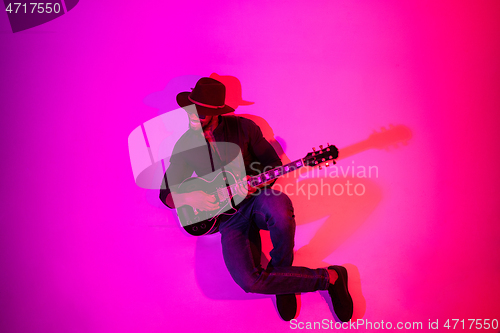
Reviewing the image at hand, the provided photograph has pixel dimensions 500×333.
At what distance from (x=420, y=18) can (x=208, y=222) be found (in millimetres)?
2296

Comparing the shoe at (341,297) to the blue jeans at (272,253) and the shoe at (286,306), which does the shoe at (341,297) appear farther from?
the shoe at (286,306)

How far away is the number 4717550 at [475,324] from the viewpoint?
1801 mm

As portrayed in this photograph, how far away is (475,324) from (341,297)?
3.33ft

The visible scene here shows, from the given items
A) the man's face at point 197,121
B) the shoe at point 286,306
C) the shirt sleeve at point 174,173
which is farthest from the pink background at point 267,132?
the man's face at point 197,121

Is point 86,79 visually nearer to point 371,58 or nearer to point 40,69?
point 40,69

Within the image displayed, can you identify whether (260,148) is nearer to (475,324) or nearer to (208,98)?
(208,98)

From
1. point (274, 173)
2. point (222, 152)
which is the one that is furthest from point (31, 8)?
point (274, 173)

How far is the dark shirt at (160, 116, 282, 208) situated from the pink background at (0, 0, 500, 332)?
35cm

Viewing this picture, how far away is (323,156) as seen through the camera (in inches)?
61.3

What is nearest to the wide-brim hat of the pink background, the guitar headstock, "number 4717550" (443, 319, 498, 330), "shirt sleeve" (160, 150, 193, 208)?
"shirt sleeve" (160, 150, 193, 208)

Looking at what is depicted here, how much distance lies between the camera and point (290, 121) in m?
2.05

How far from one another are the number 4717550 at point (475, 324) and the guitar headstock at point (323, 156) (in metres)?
1.53

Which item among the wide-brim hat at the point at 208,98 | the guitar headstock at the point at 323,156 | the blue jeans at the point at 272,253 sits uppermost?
the wide-brim hat at the point at 208,98

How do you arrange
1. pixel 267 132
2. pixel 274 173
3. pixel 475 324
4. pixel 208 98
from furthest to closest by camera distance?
1. pixel 267 132
2. pixel 475 324
3. pixel 274 173
4. pixel 208 98
